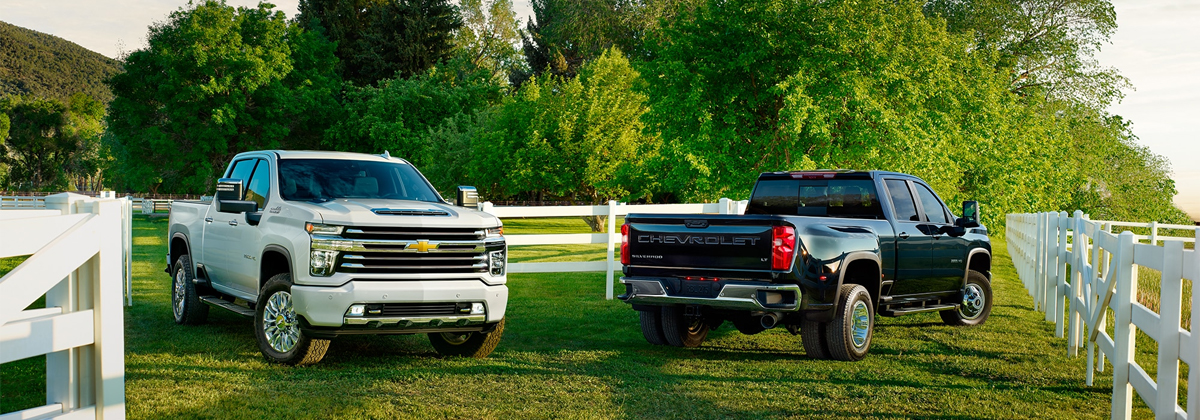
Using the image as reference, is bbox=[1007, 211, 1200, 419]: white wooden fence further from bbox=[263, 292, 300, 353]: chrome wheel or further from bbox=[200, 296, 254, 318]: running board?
bbox=[200, 296, 254, 318]: running board

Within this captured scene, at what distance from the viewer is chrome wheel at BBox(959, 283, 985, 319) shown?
11.7 meters

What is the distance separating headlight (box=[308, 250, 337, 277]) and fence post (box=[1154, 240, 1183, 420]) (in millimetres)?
5730

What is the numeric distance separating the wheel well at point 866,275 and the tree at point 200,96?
146 ft

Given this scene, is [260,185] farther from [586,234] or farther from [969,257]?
[969,257]

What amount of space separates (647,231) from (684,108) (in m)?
17.1

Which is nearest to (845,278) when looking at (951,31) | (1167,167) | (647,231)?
(647,231)

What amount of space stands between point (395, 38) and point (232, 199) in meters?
52.9

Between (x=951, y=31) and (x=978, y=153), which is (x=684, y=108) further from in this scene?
(x=951, y=31)

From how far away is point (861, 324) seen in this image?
907cm

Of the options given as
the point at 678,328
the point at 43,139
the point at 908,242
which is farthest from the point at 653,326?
the point at 43,139

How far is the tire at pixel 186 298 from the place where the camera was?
10.5 metres

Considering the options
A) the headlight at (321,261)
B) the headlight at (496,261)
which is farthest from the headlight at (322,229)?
the headlight at (496,261)

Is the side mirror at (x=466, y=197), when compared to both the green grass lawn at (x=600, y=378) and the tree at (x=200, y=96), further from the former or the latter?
the tree at (x=200, y=96)

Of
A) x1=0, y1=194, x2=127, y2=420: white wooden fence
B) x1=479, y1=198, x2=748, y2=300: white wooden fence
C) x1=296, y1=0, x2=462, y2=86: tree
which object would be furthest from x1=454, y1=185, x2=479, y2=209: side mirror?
x1=296, y1=0, x2=462, y2=86: tree
